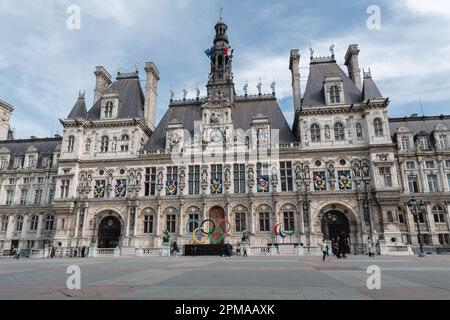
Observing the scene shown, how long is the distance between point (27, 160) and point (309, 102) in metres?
40.3

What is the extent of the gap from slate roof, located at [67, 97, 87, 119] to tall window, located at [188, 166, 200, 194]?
1682 centimetres

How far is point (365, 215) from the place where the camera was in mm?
33094

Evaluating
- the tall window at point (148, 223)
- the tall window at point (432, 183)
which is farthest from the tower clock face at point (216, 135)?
the tall window at point (432, 183)

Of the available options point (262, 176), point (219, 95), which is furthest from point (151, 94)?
point (262, 176)

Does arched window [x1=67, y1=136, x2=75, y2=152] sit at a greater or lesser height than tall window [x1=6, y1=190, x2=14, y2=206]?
greater

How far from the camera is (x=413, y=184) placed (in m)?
38.8

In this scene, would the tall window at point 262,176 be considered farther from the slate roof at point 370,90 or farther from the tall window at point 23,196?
the tall window at point 23,196

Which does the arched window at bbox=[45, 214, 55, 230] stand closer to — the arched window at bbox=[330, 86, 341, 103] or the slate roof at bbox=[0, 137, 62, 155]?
the slate roof at bbox=[0, 137, 62, 155]

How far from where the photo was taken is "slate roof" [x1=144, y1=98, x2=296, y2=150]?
129ft

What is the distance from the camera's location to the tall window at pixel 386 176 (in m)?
33.5

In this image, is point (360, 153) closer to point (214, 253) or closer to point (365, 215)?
point (365, 215)

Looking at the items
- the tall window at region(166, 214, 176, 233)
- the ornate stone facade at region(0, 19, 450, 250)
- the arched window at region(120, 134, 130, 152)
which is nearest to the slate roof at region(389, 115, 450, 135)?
the ornate stone facade at region(0, 19, 450, 250)

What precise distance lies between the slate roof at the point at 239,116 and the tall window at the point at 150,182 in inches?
134
